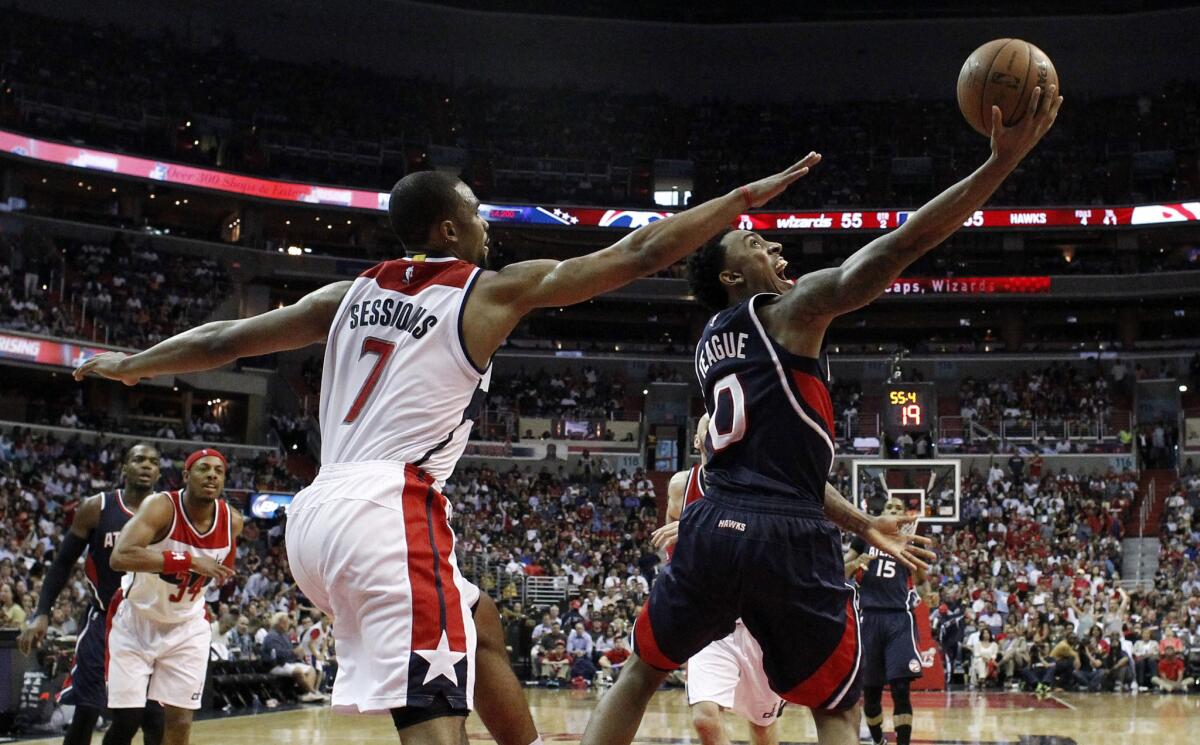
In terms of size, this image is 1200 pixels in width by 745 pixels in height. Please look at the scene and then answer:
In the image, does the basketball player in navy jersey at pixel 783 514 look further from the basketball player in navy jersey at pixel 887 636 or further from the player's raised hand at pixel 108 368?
the basketball player in navy jersey at pixel 887 636

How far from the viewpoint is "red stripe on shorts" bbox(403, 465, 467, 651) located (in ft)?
12.2

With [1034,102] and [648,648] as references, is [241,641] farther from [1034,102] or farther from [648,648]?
[1034,102]

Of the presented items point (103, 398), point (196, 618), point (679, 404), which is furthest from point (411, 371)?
point (679, 404)

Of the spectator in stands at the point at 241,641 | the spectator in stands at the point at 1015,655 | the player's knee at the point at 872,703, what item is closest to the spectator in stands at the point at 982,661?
the spectator in stands at the point at 1015,655

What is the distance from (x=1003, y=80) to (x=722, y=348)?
54.5 inches

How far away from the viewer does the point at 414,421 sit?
3.97 m

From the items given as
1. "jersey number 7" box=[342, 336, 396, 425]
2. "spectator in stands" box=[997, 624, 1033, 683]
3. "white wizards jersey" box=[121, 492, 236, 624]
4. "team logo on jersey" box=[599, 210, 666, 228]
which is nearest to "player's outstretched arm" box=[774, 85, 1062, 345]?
"jersey number 7" box=[342, 336, 396, 425]

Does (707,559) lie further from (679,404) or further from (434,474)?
(679,404)

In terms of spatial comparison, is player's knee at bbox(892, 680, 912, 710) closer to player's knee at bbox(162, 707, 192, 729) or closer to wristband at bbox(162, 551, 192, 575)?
player's knee at bbox(162, 707, 192, 729)

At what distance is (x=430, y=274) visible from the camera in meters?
4.12

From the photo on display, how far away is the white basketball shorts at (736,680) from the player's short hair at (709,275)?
2.00m

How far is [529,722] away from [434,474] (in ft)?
3.43

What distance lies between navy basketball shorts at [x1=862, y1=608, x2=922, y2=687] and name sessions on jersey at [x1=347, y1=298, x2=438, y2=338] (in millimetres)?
6627

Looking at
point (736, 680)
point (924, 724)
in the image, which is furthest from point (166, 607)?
point (924, 724)
